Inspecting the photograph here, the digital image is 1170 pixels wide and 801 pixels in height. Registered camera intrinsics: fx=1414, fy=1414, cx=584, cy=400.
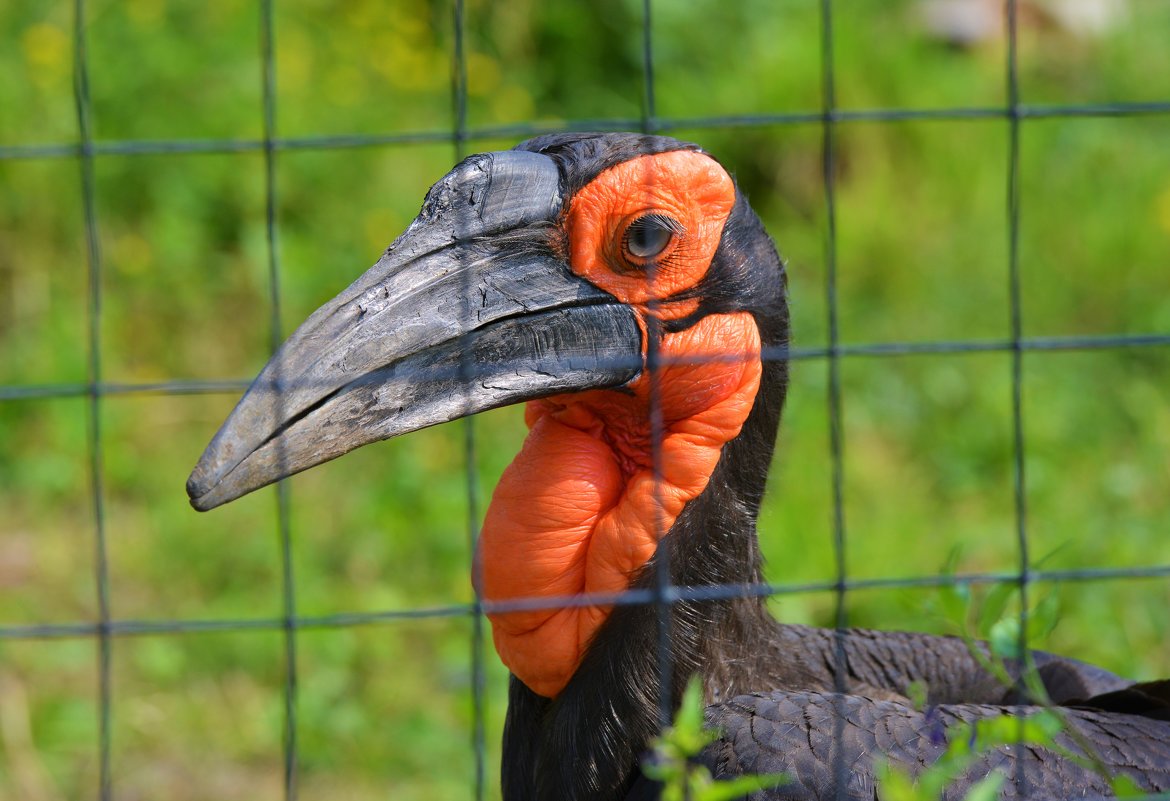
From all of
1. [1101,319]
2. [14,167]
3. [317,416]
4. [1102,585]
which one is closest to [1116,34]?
[1101,319]

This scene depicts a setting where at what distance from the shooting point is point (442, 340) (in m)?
1.57

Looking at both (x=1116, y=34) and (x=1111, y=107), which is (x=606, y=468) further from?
(x=1116, y=34)

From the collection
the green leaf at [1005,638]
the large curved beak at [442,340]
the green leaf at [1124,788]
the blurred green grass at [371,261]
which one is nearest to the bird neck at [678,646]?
the large curved beak at [442,340]

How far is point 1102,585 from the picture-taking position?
9.97 feet

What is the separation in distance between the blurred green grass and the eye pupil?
139cm

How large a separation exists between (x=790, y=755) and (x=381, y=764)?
141 centimetres

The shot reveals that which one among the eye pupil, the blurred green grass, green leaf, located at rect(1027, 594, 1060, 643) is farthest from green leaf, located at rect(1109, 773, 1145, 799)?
the blurred green grass

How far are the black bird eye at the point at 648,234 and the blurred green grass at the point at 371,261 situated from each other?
139 centimetres

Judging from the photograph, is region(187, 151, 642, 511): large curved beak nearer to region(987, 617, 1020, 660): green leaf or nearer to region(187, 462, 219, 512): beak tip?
region(187, 462, 219, 512): beak tip

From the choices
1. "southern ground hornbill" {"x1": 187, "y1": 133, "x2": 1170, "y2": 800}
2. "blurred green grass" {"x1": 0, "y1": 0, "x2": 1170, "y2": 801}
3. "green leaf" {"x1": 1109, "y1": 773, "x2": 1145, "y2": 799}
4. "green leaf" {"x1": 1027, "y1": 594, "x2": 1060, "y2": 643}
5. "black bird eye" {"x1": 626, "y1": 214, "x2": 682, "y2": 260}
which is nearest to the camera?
"green leaf" {"x1": 1109, "y1": 773, "x2": 1145, "y2": 799}

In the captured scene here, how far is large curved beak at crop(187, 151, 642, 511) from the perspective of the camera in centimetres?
145

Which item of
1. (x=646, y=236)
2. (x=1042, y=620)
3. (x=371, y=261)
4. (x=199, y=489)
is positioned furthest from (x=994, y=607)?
(x=371, y=261)

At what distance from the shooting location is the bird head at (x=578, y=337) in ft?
5.21

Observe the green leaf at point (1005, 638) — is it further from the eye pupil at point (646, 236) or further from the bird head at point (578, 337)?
the eye pupil at point (646, 236)
